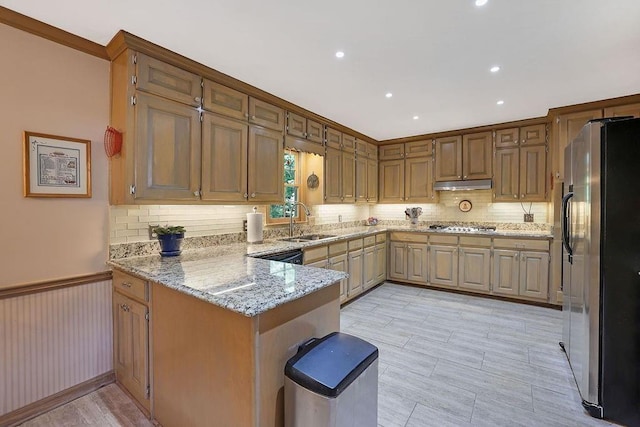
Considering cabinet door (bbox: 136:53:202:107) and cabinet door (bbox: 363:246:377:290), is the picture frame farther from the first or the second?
cabinet door (bbox: 363:246:377:290)

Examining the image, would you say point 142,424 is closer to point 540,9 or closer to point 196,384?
point 196,384

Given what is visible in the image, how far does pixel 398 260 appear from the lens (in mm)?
5004

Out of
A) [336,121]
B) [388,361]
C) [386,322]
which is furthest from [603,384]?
[336,121]

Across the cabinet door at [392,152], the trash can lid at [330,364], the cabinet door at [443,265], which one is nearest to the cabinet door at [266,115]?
the trash can lid at [330,364]

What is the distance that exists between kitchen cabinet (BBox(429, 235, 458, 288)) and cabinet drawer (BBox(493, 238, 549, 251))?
1.86ft

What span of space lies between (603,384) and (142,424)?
2.91 m

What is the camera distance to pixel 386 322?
3467 millimetres

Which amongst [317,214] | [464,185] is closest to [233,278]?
[317,214]

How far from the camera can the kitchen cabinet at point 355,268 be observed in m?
4.05

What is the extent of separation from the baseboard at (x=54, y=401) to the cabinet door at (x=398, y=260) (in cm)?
395

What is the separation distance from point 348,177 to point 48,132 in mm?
3456

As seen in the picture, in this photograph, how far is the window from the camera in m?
3.94

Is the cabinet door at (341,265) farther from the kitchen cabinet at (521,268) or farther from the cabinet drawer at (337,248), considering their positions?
the kitchen cabinet at (521,268)

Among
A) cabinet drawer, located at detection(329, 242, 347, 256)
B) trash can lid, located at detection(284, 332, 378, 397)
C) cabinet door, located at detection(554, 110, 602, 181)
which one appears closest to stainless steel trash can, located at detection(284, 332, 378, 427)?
trash can lid, located at detection(284, 332, 378, 397)
